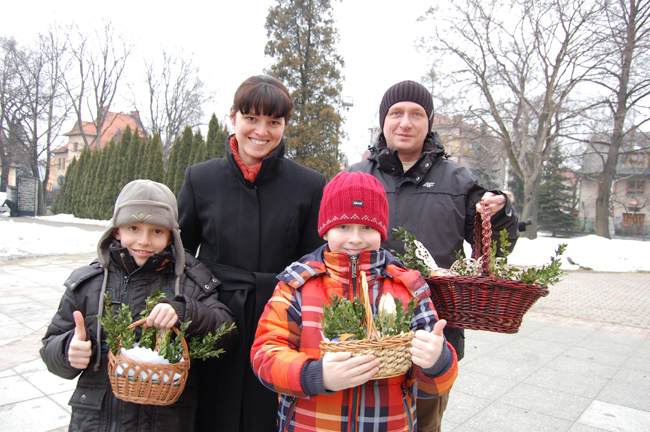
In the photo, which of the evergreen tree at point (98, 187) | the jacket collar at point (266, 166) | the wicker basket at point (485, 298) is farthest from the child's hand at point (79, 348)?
the evergreen tree at point (98, 187)

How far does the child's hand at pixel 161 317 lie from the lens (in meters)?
1.83

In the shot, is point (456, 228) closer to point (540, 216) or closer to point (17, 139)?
point (17, 139)

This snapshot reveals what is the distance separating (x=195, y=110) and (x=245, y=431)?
44222mm

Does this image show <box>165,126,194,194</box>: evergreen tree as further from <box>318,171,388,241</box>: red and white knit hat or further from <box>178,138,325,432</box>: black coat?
<box>318,171,388,241</box>: red and white knit hat

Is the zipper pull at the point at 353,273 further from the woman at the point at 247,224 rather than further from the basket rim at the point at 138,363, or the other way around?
the basket rim at the point at 138,363

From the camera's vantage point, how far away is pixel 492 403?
4516 mm

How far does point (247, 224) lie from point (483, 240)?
3.34 ft

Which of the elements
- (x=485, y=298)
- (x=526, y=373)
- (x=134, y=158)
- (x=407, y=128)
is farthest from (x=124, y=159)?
(x=485, y=298)

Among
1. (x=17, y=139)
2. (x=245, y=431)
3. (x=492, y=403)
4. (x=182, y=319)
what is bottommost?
(x=492, y=403)

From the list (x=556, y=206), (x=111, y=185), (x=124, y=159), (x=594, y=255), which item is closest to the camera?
(x=594, y=255)

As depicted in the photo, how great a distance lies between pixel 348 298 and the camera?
1.80 metres

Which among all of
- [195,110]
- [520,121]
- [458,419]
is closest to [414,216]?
[458,419]

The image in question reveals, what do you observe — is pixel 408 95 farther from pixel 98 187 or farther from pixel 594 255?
pixel 98 187

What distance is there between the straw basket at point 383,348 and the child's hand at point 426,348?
2cm
